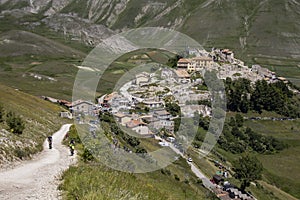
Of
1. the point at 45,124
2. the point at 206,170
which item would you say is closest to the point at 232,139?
the point at 206,170

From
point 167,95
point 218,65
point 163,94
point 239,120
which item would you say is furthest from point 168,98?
point 218,65

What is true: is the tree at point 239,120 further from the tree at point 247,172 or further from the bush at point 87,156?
the bush at point 87,156

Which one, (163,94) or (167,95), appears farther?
(167,95)

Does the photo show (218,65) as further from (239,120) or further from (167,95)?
(167,95)

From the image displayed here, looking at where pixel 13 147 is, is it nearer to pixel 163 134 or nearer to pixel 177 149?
pixel 177 149

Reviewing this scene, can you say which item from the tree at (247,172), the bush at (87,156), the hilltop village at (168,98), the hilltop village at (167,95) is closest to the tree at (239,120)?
the hilltop village at (168,98)

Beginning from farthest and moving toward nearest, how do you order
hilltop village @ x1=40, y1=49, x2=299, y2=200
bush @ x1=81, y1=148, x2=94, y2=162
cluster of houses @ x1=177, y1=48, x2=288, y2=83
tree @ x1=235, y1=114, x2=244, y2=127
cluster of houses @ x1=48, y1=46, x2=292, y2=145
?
1. cluster of houses @ x1=177, y1=48, x2=288, y2=83
2. tree @ x1=235, y1=114, x2=244, y2=127
3. cluster of houses @ x1=48, y1=46, x2=292, y2=145
4. hilltop village @ x1=40, y1=49, x2=299, y2=200
5. bush @ x1=81, y1=148, x2=94, y2=162

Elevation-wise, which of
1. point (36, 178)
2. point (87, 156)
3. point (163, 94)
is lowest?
point (163, 94)

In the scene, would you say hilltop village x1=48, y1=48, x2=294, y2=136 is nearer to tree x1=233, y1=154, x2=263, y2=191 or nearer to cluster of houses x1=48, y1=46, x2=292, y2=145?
cluster of houses x1=48, y1=46, x2=292, y2=145

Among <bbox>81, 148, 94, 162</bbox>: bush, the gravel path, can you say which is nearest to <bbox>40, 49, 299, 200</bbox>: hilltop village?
the gravel path
